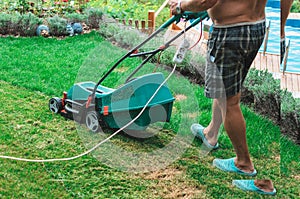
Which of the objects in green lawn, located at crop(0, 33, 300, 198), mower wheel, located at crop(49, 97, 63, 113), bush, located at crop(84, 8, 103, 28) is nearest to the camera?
green lawn, located at crop(0, 33, 300, 198)

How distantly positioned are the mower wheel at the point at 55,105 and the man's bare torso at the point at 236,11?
1.76m

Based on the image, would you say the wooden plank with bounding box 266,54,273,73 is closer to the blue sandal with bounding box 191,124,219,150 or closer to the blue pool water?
the blue pool water

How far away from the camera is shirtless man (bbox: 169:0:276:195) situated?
303cm

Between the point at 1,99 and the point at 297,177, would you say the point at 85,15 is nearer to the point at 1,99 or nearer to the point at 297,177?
the point at 1,99

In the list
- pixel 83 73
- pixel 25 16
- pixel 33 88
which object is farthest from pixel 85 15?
pixel 83 73

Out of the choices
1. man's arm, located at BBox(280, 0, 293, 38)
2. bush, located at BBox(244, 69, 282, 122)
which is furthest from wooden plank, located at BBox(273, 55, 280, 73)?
man's arm, located at BBox(280, 0, 293, 38)

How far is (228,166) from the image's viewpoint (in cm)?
350


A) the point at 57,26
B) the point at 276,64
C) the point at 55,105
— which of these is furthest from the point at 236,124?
the point at 57,26

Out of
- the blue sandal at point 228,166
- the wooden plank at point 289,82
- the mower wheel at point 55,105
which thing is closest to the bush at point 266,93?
the wooden plank at point 289,82

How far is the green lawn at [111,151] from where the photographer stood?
319 centimetres

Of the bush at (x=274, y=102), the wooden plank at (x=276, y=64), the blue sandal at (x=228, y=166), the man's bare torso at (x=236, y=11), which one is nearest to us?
the man's bare torso at (x=236, y=11)

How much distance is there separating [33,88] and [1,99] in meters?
0.41

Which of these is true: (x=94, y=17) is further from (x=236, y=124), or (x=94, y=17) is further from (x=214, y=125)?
(x=236, y=124)

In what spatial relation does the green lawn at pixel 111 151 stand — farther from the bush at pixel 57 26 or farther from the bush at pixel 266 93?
the bush at pixel 57 26
